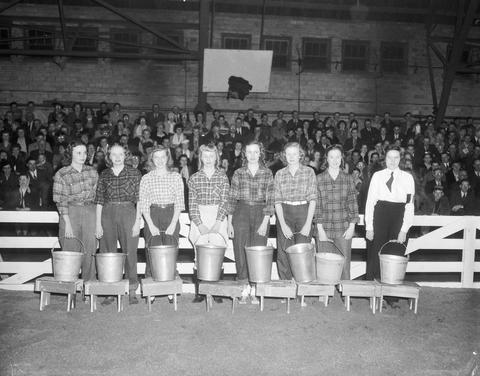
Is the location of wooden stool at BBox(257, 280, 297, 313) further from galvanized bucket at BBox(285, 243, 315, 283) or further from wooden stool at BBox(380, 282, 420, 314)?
wooden stool at BBox(380, 282, 420, 314)

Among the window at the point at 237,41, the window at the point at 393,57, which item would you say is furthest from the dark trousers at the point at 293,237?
the window at the point at 393,57

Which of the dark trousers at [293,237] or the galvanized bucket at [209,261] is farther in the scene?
the dark trousers at [293,237]

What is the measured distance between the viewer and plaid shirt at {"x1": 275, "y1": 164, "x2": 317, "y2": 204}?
18.9 feet

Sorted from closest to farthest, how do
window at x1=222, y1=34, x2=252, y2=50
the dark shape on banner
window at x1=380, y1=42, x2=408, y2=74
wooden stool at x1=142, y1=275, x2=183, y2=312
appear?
wooden stool at x1=142, y1=275, x2=183, y2=312, the dark shape on banner, window at x1=222, y1=34, x2=252, y2=50, window at x1=380, y1=42, x2=408, y2=74

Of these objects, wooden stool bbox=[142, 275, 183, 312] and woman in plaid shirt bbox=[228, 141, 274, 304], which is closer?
wooden stool bbox=[142, 275, 183, 312]

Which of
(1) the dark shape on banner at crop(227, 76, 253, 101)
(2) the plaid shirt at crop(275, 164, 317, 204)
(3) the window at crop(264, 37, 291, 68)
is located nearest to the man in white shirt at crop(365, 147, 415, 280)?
(2) the plaid shirt at crop(275, 164, 317, 204)

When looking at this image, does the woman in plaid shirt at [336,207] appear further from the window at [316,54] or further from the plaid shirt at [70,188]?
the window at [316,54]

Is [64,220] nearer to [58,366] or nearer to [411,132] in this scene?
[58,366]

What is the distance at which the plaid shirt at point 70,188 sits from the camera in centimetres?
568

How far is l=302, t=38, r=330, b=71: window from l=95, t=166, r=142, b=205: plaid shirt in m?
13.5

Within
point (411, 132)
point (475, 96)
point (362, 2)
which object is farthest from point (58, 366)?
point (475, 96)

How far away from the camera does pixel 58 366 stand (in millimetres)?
4051

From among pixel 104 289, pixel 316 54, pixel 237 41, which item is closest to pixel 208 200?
pixel 104 289

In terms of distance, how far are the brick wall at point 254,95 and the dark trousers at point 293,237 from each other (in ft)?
39.4
